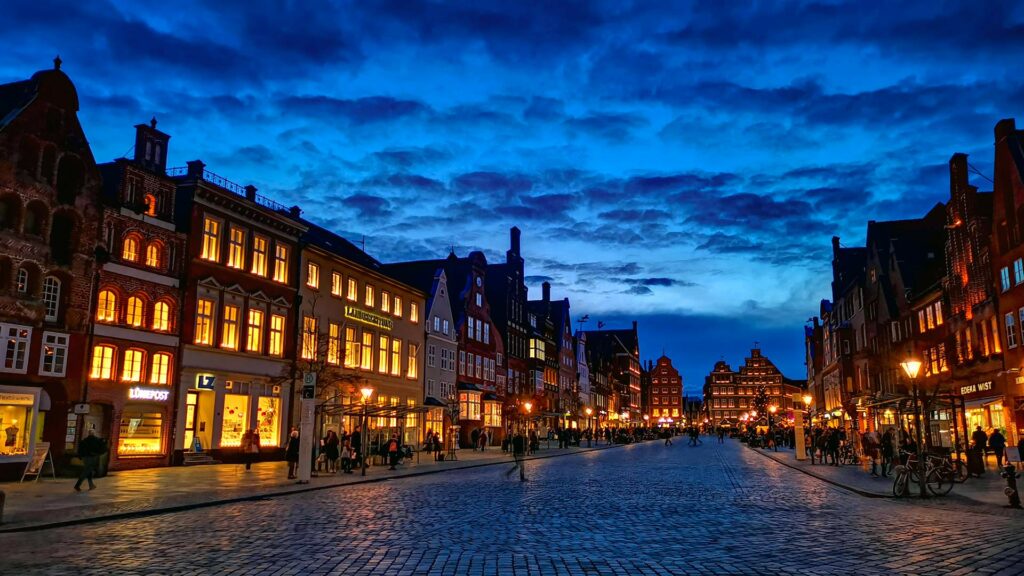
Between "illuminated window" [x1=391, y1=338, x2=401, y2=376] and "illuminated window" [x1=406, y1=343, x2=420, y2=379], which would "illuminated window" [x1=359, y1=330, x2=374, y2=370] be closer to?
"illuminated window" [x1=391, y1=338, x2=401, y2=376]

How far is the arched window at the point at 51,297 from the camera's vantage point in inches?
1148

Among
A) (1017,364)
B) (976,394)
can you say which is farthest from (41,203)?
(976,394)

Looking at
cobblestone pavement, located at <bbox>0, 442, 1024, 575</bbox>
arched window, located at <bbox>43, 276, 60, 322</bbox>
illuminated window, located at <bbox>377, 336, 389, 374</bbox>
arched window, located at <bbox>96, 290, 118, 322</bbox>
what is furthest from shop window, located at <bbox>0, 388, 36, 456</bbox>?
illuminated window, located at <bbox>377, 336, 389, 374</bbox>

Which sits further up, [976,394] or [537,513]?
[976,394]

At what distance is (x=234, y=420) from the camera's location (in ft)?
124

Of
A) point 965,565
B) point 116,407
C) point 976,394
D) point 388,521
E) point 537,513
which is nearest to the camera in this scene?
point 965,565

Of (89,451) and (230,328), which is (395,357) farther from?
(89,451)

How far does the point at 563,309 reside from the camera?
101 m

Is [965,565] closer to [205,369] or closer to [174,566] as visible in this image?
[174,566]

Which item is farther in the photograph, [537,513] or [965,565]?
[537,513]

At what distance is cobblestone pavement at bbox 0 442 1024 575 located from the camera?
10.5m

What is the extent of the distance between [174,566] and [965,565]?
1067 centimetres

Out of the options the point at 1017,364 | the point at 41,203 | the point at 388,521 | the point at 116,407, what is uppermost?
the point at 41,203

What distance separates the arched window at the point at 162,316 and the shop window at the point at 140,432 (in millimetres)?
3558
